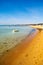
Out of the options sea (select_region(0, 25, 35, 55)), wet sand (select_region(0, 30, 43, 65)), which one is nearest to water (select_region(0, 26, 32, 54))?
sea (select_region(0, 25, 35, 55))

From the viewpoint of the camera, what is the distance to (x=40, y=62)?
7.64m

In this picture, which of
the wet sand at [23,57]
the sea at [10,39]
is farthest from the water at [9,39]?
the wet sand at [23,57]

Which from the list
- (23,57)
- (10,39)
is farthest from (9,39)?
(23,57)

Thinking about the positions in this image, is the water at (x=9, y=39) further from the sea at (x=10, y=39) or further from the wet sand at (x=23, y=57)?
the wet sand at (x=23, y=57)

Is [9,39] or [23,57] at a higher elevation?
[23,57]

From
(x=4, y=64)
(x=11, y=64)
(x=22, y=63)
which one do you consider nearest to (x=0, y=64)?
(x=4, y=64)

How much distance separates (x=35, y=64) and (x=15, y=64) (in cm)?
141

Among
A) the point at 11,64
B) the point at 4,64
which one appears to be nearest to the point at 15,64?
the point at 11,64

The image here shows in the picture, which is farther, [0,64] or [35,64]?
[0,64]

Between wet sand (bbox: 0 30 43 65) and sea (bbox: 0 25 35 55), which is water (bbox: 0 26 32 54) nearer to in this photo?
sea (bbox: 0 25 35 55)

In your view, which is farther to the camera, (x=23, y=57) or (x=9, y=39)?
(x=9, y=39)

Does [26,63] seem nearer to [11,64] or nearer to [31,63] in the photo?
[31,63]

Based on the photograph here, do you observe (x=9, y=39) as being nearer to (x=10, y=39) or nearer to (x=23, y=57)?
(x=10, y=39)

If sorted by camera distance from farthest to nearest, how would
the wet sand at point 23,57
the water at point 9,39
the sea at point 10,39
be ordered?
the water at point 9,39
the sea at point 10,39
the wet sand at point 23,57
